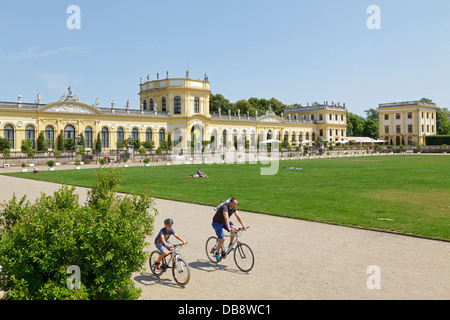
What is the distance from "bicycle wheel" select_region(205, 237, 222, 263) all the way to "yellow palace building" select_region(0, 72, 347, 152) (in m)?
48.7

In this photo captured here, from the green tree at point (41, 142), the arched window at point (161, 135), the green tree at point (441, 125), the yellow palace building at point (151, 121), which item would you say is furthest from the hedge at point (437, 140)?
the green tree at point (41, 142)

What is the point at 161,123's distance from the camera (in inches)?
2557

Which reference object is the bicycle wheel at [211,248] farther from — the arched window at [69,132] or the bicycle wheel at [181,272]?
the arched window at [69,132]

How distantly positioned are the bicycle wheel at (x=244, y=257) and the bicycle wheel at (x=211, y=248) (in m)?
0.65

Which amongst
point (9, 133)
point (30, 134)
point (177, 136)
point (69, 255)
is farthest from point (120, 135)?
point (69, 255)

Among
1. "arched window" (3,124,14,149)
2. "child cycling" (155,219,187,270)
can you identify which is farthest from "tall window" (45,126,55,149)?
"child cycling" (155,219,187,270)

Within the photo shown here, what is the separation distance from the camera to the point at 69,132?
55.0m

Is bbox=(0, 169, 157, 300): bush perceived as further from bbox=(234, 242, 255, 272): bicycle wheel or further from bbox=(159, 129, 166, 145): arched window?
bbox=(159, 129, 166, 145): arched window

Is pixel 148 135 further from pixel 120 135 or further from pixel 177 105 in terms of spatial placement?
pixel 177 105

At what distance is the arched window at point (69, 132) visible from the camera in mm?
54638

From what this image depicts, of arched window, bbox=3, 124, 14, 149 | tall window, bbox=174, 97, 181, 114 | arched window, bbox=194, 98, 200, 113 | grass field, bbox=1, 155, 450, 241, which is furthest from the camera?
arched window, bbox=194, 98, 200, 113

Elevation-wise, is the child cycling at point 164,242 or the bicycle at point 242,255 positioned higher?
the child cycling at point 164,242

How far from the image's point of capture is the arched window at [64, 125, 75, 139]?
54.6m
